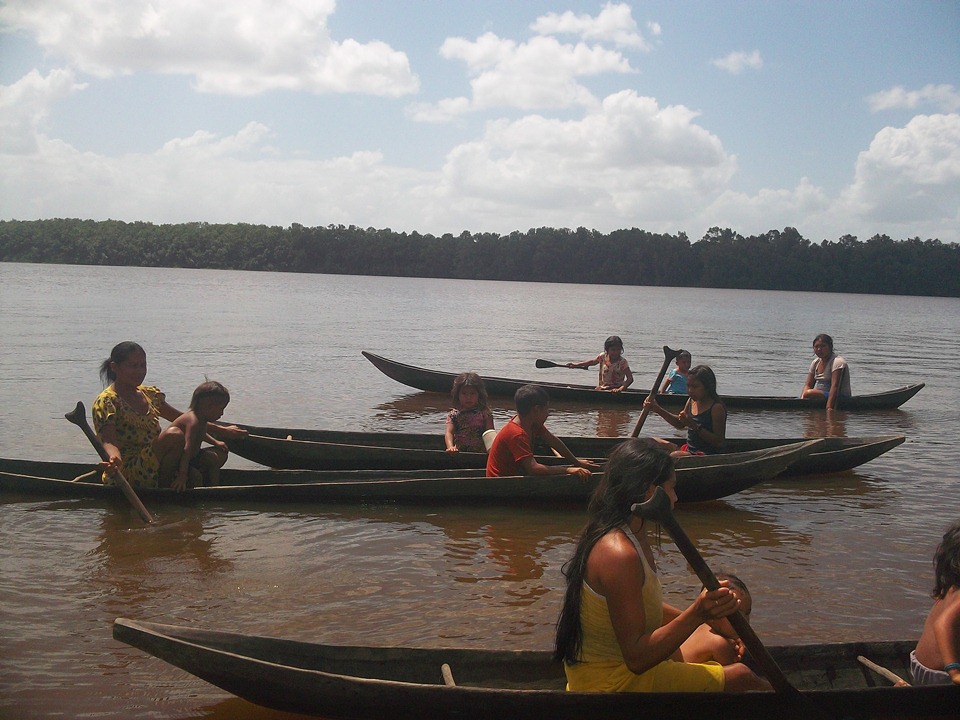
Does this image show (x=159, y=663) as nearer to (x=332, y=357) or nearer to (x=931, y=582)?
(x=931, y=582)

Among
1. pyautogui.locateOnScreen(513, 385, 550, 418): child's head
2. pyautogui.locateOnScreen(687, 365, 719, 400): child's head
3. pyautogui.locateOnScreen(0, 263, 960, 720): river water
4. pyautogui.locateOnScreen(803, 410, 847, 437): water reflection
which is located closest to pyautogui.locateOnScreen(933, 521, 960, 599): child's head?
pyautogui.locateOnScreen(0, 263, 960, 720): river water

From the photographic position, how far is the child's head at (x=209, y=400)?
7.29 m

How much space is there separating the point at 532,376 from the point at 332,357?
20.1 feet

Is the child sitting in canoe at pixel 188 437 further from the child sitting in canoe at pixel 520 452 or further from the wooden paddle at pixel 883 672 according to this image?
the wooden paddle at pixel 883 672

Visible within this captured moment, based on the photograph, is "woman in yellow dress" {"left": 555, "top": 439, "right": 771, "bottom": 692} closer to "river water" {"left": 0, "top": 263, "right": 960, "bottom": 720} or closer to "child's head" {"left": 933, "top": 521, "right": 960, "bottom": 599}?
"child's head" {"left": 933, "top": 521, "right": 960, "bottom": 599}

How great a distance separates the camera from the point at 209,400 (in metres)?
7.30

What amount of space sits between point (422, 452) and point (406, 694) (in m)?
5.04

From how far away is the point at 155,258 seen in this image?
105m

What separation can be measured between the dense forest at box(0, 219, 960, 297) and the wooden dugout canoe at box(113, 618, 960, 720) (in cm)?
9481

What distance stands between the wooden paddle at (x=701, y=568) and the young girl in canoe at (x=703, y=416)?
463 cm

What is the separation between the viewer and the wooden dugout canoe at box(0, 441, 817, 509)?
24.7 ft

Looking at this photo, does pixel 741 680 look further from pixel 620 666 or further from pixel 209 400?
pixel 209 400

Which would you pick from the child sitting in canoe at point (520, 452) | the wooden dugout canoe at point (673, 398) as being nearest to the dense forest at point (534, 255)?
the wooden dugout canoe at point (673, 398)

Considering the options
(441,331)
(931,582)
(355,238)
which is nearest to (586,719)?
(931,582)
